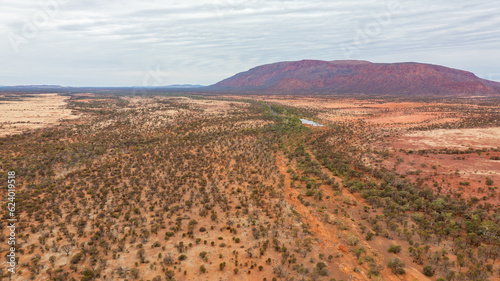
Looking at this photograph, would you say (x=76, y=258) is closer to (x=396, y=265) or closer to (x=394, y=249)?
(x=396, y=265)

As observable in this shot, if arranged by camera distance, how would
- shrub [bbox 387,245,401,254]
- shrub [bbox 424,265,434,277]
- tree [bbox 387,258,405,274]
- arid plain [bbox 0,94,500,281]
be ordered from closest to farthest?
shrub [bbox 424,265,434,277], tree [bbox 387,258,405,274], arid plain [bbox 0,94,500,281], shrub [bbox 387,245,401,254]

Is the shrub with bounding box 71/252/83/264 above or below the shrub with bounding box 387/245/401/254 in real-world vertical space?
below

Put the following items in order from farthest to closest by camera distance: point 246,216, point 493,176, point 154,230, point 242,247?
point 493,176 < point 246,216 < point 154,230 < point 242,247

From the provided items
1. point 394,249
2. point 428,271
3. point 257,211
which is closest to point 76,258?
point 257,211

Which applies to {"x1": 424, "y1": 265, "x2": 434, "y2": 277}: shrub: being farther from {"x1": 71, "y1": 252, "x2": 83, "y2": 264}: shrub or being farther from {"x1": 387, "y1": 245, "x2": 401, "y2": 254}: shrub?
{"x1": 71, "y1": 252, "x2": 83, "y2": 264}: shrub

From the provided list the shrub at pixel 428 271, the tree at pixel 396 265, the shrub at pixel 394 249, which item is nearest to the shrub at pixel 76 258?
the tree at pixel 396 265

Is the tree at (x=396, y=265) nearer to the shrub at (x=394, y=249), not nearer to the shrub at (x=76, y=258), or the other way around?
the shrub at (x=394, y=249)

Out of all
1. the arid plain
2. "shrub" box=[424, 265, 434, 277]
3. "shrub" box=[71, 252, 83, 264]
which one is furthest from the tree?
"shrub" box=[71, 252, 83, 264]

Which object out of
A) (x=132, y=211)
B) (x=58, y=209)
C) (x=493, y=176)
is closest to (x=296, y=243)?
(x=132, y=211)

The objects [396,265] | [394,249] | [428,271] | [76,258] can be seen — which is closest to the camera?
[428,271]

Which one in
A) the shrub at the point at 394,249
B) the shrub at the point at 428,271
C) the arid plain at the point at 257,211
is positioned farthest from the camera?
the shrub at the point at 394,249

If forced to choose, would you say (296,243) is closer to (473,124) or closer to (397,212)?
(397,212)
